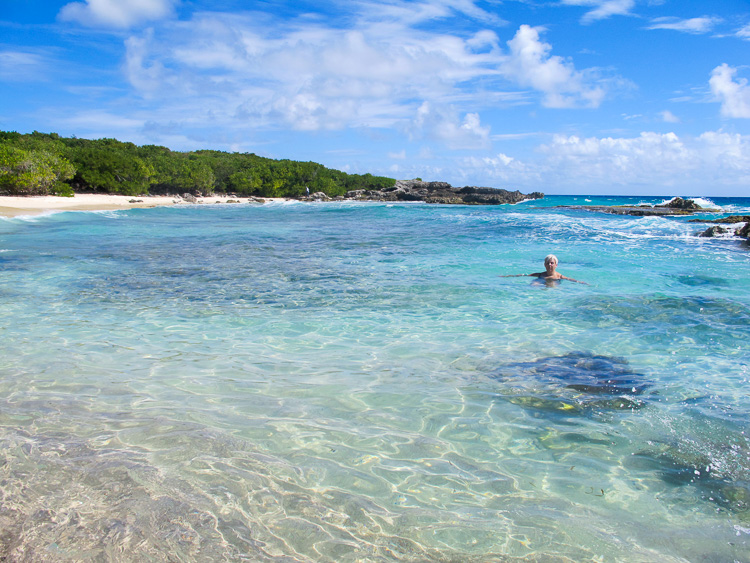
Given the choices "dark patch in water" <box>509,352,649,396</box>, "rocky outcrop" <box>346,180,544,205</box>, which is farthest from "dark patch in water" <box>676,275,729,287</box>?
"rocky outcrop" <box>346,180,544,205</box>

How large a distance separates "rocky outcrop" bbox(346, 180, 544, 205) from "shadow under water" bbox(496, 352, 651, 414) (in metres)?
82.9

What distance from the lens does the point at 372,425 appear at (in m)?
4.28

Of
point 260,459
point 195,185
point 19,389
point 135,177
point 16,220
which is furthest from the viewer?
point 195,185

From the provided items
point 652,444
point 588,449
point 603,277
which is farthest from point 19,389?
point 603,277

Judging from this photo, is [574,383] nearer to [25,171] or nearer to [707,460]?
[707,460]

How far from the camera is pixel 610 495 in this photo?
329 centimetres

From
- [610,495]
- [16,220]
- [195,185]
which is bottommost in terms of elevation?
[610,495]

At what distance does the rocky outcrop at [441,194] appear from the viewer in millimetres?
89250

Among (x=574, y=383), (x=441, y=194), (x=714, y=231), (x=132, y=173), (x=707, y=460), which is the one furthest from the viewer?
(x=441, y=194)

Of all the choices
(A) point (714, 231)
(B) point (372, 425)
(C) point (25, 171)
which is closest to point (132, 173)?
(C) point (25, 171)

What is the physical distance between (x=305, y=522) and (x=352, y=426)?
4.54ft

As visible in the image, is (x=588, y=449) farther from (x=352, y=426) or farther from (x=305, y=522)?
(x=305, y=522)

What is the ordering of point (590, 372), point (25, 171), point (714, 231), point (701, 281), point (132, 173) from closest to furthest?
point (590, 372), point (701, 281), point (714, 231), point (25, 171), point (132, 173)

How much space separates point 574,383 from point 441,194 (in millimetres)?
101836
